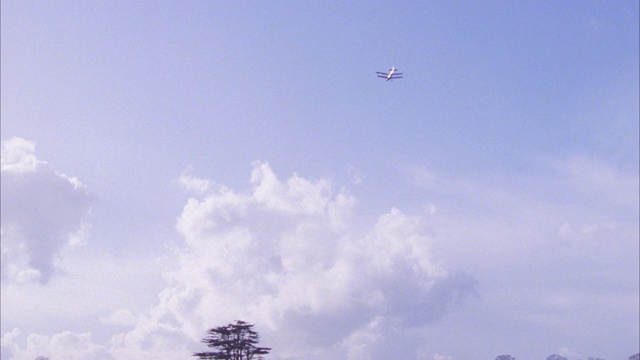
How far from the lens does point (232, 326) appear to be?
579ft

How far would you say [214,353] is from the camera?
177000mm

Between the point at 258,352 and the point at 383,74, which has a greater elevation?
the point at 383,74

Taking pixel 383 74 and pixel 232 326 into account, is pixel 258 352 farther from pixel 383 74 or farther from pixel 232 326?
pixel 383 74

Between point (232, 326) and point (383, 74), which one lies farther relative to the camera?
point (383, 74)

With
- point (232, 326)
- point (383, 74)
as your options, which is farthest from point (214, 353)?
point (383, 74)

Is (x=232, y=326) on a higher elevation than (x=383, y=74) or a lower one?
lower

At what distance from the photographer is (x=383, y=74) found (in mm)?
196875

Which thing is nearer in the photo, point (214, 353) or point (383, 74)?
point (214, 353)

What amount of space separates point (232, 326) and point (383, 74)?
8547 centimetres

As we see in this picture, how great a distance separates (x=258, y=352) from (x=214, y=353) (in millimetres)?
11868

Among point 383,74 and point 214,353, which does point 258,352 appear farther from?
point 383,74

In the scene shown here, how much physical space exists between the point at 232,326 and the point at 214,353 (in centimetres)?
896

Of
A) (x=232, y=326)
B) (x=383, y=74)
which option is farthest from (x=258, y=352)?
(x=383, y=74)
